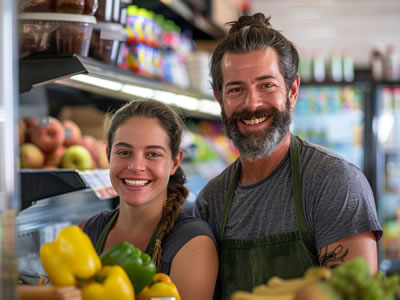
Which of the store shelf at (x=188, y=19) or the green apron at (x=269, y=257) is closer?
the green apron at (x=269, y=257)

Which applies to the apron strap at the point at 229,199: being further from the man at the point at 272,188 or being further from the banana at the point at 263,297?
the banana at the point at 263,297

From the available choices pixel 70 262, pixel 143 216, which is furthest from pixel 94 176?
pixel 70 262

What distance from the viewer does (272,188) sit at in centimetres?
215

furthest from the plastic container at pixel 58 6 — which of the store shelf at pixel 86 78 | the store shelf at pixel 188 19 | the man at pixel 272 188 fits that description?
the store shelf at pixel 188 19

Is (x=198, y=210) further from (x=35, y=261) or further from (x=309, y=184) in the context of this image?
(x=35, y=261)

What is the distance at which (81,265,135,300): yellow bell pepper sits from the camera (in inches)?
50.9

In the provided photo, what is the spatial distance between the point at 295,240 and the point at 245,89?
0.57m

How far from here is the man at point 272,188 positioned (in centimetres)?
192

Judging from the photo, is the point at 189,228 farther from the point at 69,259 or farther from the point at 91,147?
the point at 91,147

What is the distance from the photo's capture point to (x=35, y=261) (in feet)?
8.18

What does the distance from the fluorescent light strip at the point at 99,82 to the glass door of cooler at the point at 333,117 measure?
16.2 feet

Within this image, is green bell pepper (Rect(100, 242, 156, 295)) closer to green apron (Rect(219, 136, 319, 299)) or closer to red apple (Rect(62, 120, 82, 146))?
green apron (Rect(219, 136, 319, 299))

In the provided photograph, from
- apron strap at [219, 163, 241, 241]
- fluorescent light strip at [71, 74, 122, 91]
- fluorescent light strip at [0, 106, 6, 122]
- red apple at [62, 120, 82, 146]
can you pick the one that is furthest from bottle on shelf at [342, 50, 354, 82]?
fluorescent light strip at [0, 106, 6, 122]

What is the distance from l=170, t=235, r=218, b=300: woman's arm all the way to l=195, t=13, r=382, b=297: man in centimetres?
13
